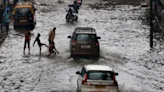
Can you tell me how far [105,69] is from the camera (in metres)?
15.0

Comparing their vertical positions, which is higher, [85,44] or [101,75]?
[101,75]

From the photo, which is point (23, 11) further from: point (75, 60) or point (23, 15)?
point (75, 60)

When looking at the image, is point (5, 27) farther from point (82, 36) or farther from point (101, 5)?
point (101, 5)

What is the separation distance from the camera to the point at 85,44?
23.2 meters

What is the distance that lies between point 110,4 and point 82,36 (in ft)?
106

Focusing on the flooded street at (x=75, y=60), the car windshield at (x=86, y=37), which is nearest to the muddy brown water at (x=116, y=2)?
the flooded street at (x=75, y=60)

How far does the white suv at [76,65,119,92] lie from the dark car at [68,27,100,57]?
813cm

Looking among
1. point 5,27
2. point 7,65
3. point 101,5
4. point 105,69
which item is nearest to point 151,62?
point 7,65

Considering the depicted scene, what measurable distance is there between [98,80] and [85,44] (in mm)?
8693

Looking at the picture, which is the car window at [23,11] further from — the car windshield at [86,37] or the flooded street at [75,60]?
the car windshield at [86,37]

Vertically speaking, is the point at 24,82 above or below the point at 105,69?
below

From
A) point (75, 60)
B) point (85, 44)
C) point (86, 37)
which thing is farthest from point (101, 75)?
point (75, 60)

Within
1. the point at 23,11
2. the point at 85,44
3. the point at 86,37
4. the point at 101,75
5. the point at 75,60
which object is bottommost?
the point at 75,60

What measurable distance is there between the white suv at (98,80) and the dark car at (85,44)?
813cm
